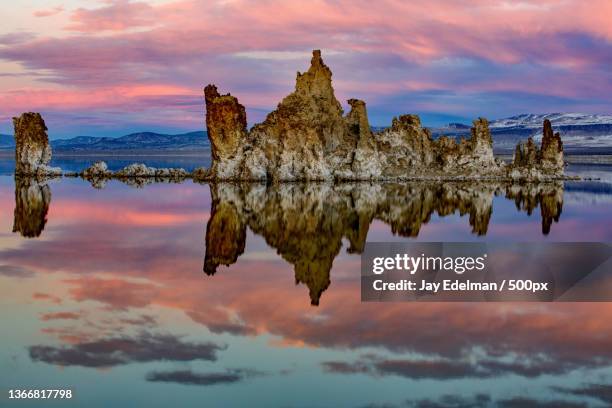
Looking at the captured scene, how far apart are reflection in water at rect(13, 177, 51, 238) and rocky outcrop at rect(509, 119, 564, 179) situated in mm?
40842

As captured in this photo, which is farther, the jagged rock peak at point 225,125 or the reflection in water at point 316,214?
the jagged rock peak at point 225,125

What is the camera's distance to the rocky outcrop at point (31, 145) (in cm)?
7100

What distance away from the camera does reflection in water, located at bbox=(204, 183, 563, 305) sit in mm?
22109

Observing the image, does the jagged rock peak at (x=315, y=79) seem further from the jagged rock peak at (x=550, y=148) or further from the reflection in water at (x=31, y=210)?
the reflection in water at (x=31, y=210)

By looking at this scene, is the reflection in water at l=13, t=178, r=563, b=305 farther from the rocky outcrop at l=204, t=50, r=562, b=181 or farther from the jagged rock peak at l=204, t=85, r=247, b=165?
the jagged rock peak at l=204, t=85, r=247, b=165

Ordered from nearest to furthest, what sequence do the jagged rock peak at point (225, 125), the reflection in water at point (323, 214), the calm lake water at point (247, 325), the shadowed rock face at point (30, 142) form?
the calm lake water at point (247, 325) < the reflection in water at point (323, 214) < the jagged rock peak at point (225, 125) < the shadowed rock face at point (30, 142)

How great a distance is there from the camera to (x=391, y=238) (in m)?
26.4

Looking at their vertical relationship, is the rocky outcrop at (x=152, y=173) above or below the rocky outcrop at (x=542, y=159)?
below

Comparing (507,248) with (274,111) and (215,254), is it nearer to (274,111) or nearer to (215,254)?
(215,254)

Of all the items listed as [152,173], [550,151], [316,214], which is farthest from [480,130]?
[316,214]

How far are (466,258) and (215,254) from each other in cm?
688

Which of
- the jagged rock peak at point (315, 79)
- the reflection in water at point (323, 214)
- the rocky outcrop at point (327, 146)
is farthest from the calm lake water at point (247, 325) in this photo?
the jagged rock peak at point (315, 79)

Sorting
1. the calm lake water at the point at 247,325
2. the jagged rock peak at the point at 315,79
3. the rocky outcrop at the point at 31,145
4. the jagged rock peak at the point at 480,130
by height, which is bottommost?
the calm lake water at the point at 247,325

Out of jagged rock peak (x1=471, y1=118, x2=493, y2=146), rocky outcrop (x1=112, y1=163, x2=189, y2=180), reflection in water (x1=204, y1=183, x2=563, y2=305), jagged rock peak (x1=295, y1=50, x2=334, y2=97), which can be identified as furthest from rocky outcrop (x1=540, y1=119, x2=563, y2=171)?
rocky outcrop (x1=112, y1=163, x2=189, y2=180)
